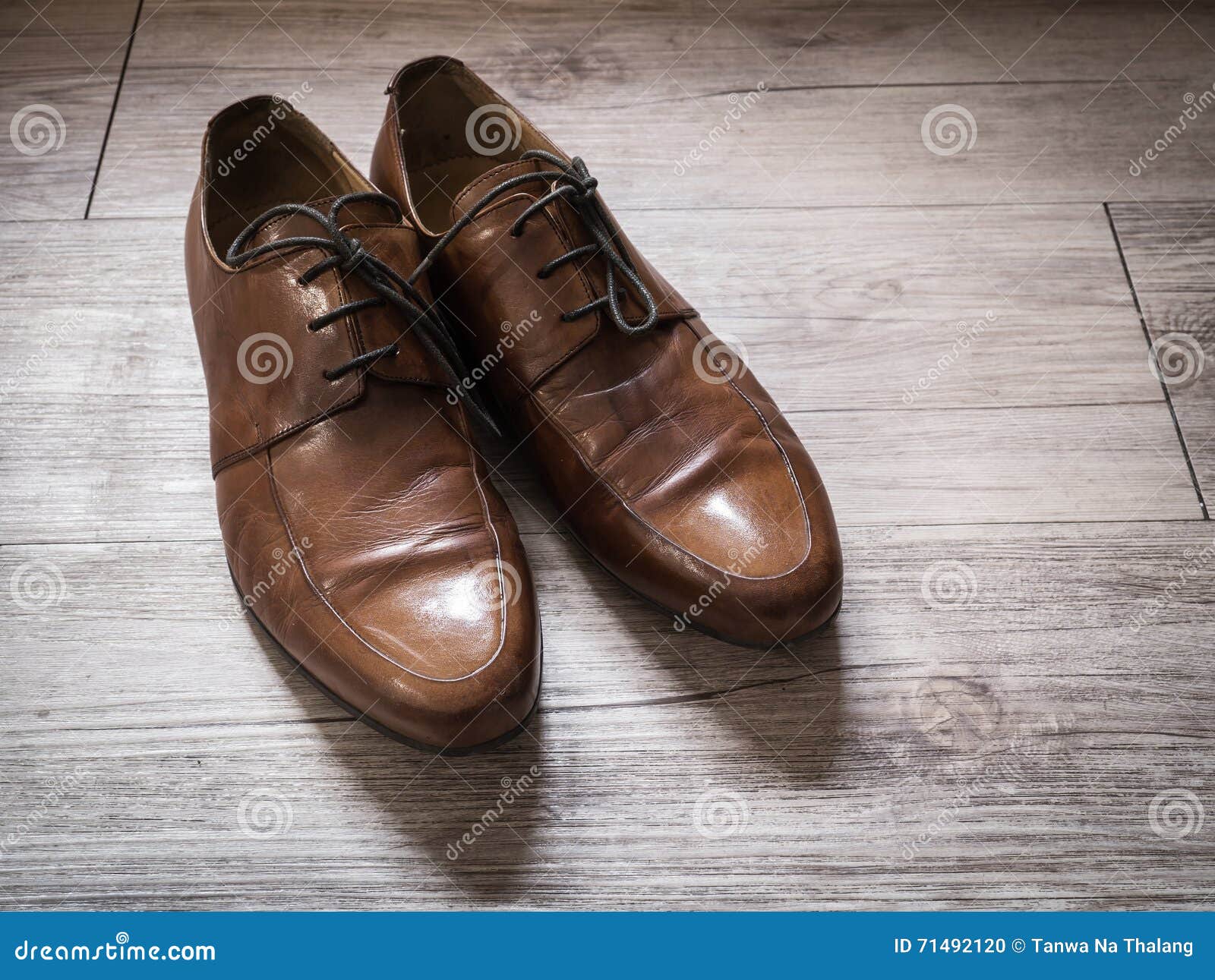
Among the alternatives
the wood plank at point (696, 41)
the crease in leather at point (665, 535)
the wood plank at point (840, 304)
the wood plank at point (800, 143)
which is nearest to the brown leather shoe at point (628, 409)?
the crease in leather at point (665, 535)

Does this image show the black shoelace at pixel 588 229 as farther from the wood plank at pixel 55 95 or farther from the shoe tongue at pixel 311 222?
the wood plank at pixel 55 95

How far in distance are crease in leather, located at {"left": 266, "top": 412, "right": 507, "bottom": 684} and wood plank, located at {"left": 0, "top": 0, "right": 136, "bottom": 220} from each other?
688 mm

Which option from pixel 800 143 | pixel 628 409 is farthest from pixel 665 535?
pixel 800 143

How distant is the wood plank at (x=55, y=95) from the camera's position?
53.7 inches

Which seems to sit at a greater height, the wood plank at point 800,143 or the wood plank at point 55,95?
the wood plank at point 800,143

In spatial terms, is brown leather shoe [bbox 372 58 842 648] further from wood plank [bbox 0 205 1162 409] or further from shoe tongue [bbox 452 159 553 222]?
wood plank [bbox 0 205 1162 409]

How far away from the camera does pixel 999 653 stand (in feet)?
3.32

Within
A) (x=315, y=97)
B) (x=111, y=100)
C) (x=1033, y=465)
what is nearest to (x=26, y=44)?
(x=111, y=100)

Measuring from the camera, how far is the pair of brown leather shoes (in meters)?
0.89

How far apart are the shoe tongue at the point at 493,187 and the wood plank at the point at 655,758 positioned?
382 millimetres

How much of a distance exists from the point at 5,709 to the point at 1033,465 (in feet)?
3.72

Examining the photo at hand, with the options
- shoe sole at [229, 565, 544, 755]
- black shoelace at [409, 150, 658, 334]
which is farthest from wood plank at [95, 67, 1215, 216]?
shoe sole at [229, 565, 544, 755]

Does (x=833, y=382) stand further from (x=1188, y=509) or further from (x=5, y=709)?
(x=5, y=709)

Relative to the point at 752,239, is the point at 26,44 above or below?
below
